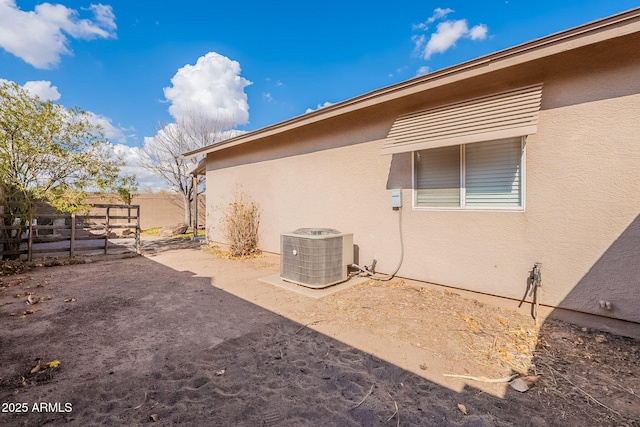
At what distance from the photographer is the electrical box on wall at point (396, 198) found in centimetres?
489

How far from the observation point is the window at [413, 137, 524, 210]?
386 cm

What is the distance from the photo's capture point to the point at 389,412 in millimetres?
1988

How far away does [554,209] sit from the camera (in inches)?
137

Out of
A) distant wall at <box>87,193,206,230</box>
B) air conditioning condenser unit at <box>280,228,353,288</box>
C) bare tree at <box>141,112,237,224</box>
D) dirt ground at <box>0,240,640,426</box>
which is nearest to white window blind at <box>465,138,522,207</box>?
dirt ground at <box>0,240,640,426</box>

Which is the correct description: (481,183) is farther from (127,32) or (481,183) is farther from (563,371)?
(127,32)

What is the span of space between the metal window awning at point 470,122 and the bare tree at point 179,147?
615 inches

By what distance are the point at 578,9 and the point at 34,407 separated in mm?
8835

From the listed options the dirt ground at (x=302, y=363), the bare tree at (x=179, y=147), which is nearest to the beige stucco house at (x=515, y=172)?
the dirt ground at (x=302, y=363)

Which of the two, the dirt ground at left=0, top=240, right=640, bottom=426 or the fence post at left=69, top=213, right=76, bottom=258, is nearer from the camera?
the dirt ground at left=0, top=240, right=640, bottom=426

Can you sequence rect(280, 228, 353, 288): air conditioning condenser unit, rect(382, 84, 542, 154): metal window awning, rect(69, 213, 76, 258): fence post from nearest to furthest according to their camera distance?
rect(382, 84, 542, 154): metal window awning → rect(280, 228, 353, 288): air conditioning condenser unit → rect(69, 213, 76, 258): fence post

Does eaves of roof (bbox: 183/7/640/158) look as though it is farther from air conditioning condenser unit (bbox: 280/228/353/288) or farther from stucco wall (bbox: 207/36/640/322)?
air conditioning condenser unit (bbox: 280/228/353/288)

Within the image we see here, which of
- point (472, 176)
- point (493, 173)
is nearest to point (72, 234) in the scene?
point (472, 176)

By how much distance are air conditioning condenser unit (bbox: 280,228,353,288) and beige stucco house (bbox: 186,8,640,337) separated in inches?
28.0

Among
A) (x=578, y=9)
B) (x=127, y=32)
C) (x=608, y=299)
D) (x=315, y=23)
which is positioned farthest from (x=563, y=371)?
(x=127, y=32)
